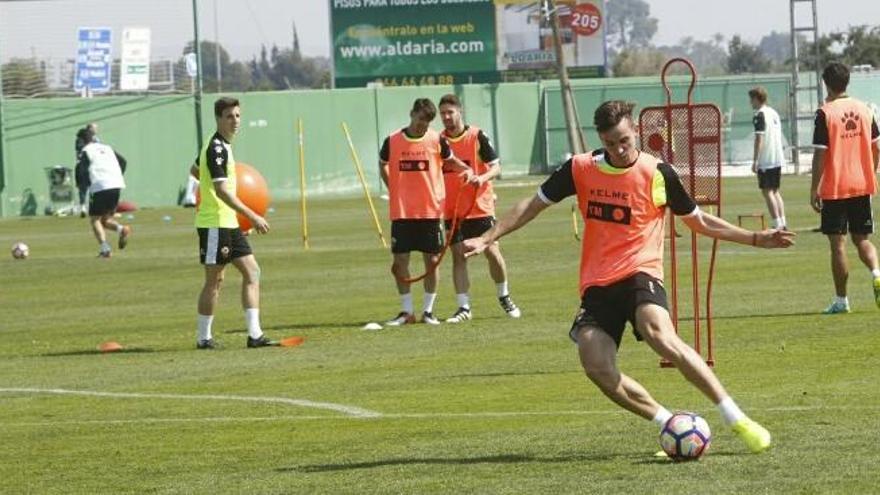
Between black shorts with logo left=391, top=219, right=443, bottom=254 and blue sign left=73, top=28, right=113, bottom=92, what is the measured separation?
39056 mm

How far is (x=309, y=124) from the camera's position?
197 ft

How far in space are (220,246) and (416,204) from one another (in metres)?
2.81

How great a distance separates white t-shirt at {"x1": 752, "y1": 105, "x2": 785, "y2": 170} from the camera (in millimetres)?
31500

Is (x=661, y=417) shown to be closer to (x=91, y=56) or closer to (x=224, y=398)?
(x=224, y=398)

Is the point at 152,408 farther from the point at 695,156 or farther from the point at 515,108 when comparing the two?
the point at 515,108

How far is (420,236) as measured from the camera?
2034cm

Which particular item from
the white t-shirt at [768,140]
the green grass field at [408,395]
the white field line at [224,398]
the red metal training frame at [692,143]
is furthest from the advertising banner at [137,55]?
the red metal training frame at [692,143]

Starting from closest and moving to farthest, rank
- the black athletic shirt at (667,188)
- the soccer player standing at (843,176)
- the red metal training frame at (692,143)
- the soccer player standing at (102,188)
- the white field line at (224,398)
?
the black athletic shirt at (667,188) → the white field line at (224,398) → the red metal training frame at (692,143) → the soccer player standing at (843,176) → the soccer player standing at (102,188)

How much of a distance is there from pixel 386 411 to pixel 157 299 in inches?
478

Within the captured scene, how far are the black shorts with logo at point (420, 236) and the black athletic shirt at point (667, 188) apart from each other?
352 inches

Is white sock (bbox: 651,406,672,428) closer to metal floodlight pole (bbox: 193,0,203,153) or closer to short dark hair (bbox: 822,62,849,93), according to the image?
short dark hair (bbox: 822,62,849,93)

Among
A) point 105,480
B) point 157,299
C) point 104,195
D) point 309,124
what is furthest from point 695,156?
point 309,124

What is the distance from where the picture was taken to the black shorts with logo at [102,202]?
33.8 metres

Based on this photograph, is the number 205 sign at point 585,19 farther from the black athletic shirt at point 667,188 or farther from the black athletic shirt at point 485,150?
the black athletic shirt at point 667,188
